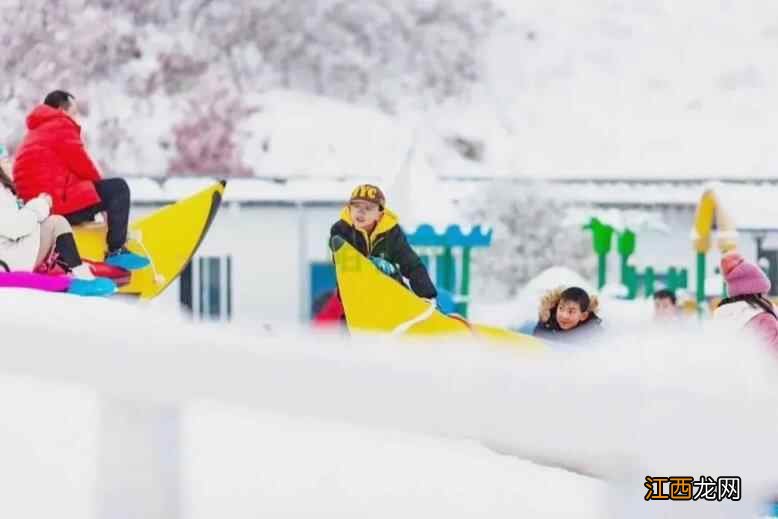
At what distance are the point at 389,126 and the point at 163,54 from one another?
8.43m

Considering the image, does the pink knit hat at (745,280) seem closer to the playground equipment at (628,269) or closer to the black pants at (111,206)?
the black pants at (111,206)

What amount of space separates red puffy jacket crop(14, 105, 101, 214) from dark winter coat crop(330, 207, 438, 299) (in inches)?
60.5

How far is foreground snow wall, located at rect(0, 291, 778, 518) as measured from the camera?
1.20 metres

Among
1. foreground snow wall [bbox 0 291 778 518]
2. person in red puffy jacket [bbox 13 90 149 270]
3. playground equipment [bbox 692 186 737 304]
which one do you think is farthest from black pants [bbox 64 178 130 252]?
playground equipment [bbox 692 186 737 304]

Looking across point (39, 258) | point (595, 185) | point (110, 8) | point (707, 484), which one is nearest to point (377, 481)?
point (707, 484)

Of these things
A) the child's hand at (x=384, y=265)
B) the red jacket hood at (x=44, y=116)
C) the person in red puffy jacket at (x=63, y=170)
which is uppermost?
the red jacket hood at (x=44, y=116)

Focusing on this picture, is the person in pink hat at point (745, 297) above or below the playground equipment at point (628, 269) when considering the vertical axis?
below

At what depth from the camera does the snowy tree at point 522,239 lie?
15547 millimetres

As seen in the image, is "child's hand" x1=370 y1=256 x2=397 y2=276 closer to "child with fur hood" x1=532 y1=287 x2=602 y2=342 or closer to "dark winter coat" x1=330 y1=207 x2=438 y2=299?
"dark winter coat" x1=330 y1=207 x2=438 y2=299

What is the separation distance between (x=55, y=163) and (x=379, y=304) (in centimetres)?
193

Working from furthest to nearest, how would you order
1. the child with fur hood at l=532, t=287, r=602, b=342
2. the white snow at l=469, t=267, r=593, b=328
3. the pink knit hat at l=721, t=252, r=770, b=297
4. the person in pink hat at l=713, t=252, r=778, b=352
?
the white snow at l=469, t=267, r=593, b=328
the child with fur hood at l=532, t=287, r=602, b=342
the pink knit hat at l=721, t=252, r=770, b=297
the person in pink hat at l=713, t=252, r=778, b=352

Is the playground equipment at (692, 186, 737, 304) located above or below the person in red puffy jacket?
above

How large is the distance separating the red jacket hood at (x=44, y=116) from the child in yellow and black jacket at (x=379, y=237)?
1595 mm

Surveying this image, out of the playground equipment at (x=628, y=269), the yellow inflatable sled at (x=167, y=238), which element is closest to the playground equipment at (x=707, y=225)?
the playground equipment at (x=628, y=269)
